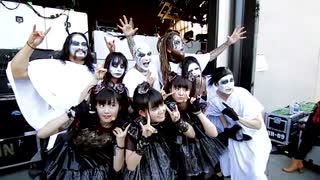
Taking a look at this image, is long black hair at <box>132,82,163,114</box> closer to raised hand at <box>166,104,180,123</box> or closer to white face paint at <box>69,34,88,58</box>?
raised hand at <box>166,104,180,123</box>

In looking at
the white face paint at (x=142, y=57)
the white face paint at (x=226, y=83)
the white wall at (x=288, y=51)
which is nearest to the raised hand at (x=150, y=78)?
the white face paint at (x=142, y=57)

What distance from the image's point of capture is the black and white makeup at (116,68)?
104 cm

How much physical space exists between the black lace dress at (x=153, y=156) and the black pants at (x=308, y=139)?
159cm

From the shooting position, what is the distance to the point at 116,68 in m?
1.04

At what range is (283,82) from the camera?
9.21 feet

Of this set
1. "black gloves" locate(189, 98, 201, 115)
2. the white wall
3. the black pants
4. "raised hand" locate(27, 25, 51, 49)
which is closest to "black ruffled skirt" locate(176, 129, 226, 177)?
"black gloves" locate(189, 98, 201, 115)

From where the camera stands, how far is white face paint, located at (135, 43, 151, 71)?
1.16 m

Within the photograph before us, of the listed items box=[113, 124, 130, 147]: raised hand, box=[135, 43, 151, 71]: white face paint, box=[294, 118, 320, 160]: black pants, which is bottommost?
box=[294, 118, 320, 160]: black pants

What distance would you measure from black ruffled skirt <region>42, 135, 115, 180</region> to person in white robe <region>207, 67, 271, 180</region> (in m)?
0.65

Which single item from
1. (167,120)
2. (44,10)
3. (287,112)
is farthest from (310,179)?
(44,10)

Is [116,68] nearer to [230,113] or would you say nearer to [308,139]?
[230,113]

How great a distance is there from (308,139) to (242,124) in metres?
1.21

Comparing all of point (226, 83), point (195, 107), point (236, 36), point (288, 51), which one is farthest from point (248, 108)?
point (288, 51)

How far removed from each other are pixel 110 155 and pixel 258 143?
0.85 metres
